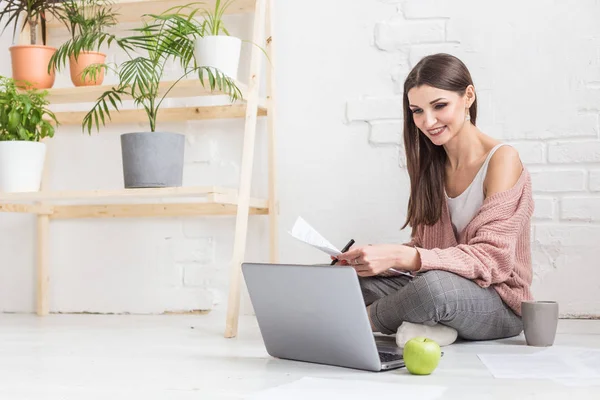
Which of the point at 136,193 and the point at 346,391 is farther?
the point at 136,193

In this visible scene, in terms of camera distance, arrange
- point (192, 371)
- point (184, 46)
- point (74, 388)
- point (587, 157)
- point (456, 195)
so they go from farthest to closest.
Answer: point (587, 157)
point (184, 46)
point (456, 195)
point (192, 371)
point (74, 388)

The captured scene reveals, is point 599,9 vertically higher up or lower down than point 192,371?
higher up

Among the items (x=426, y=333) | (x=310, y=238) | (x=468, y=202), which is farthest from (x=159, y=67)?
(x=426, y=333)

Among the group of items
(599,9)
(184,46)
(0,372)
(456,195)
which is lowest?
(0,372)

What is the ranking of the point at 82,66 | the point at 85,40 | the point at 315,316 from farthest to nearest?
the point at 82,66, the point at 85,40, the point at 315,316

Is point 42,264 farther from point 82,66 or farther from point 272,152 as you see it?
point 272,152

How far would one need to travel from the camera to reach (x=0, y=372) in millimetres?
1578

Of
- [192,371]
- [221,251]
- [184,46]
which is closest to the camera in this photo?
[192,371]

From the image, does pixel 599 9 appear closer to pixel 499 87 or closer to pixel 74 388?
pixel 499 87

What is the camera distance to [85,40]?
7.70 feet

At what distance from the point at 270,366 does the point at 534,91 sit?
1.36m

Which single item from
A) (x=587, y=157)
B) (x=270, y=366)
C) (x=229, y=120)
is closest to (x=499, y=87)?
(x=587, y=157)

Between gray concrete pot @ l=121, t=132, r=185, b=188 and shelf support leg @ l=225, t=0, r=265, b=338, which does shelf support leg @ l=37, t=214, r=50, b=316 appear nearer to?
gray concrete pot @ l=121, t=132, r=185, b=188

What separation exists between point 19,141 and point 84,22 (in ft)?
1.45
